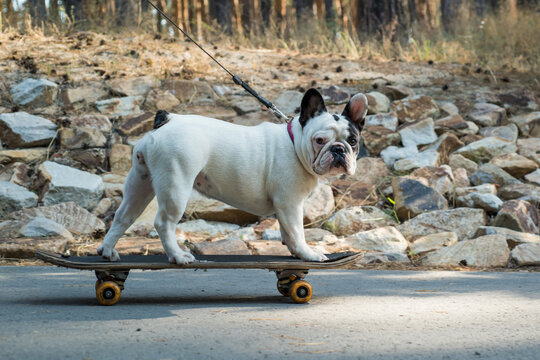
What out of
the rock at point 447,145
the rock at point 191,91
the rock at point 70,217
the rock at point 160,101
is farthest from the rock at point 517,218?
the rock at point 160,101

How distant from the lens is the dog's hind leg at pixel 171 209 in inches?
134

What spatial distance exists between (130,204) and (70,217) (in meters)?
3.33

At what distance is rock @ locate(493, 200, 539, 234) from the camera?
6.60 m

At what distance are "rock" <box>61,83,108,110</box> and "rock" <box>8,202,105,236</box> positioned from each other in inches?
99.4

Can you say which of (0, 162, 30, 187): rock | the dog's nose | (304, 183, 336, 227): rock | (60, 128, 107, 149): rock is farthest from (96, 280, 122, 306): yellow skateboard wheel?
(60, 128, 107, 149): rock

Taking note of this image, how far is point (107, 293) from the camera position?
347 cm

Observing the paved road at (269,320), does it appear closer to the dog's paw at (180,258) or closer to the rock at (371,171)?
the dog's paw at (180,258)

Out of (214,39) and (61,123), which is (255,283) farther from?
(214,39)

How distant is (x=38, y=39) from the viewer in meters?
10.4

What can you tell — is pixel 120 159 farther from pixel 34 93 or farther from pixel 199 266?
pixel 199 266

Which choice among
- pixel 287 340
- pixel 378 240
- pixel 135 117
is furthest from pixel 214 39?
pixel 287 340

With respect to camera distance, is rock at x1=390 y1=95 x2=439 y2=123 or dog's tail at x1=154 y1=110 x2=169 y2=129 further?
rock at x1=390 y1=95 x2=439 y2=123

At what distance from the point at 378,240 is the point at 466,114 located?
13.3 feet

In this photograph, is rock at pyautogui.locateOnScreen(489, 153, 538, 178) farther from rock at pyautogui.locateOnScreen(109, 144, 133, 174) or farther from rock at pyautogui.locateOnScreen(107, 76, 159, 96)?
rock at pyautogui.locateOnScreen(107, 76, 159, 96)
